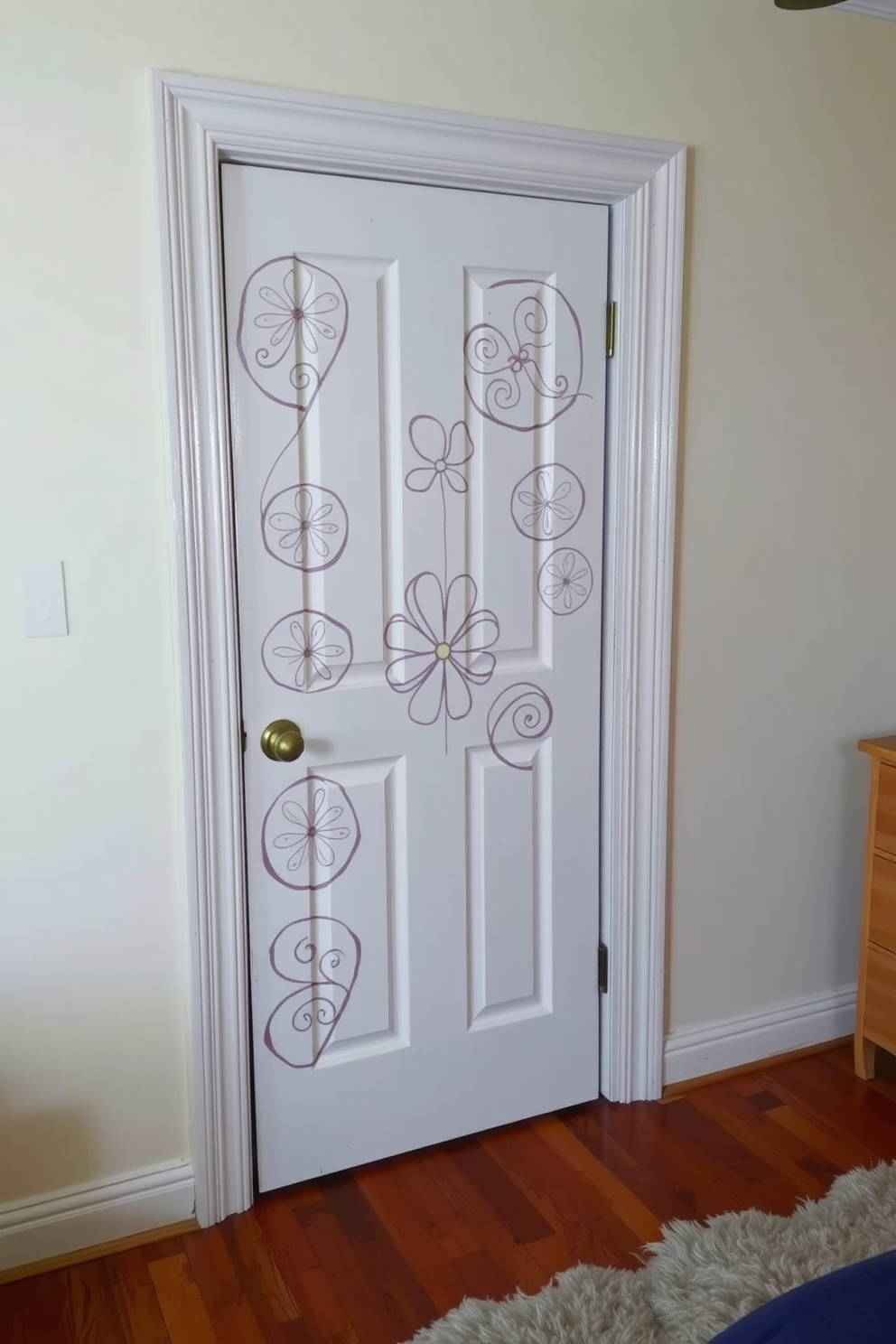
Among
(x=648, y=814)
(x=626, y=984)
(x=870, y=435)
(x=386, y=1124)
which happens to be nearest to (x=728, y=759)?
(x=648, y=814)

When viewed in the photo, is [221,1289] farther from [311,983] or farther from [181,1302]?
[311,983]

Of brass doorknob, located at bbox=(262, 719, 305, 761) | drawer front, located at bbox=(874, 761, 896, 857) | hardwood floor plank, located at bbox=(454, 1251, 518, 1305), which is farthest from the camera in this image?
drawer front, located at bbox=(874, 761, 896, 857)

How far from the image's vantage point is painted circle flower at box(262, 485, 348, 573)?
1.95 m

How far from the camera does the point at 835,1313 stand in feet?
3.48

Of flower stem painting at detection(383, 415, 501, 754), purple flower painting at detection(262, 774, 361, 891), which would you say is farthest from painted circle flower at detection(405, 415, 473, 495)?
purple flower painting at detection(262, 774, 361, 891)

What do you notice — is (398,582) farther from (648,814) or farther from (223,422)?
(648,814)

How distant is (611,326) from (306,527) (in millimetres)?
745

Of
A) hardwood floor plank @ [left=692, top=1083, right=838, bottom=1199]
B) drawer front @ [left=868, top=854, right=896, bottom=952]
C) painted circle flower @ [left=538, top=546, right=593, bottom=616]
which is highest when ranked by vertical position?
painted circle flower @ [left=538, top=546, right=593, bottom=616]

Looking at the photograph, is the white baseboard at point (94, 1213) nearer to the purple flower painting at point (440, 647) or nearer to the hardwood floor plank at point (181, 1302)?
the hardwood floor plank at point (181, 1302)

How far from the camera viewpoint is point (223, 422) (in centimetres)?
185

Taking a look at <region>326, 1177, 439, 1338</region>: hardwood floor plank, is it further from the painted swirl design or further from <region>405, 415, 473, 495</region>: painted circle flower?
<region>405, 415, 473, 495</region>: painted circle flower

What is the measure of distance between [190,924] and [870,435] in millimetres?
1809

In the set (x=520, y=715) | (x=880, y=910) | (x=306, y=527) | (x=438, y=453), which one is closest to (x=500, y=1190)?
(x=520, y=715)

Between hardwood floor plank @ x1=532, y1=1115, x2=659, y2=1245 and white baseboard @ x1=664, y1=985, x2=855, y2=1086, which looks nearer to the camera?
hardwood floor plank @ x1=532, y1=1115, x2=659, y2=1245
